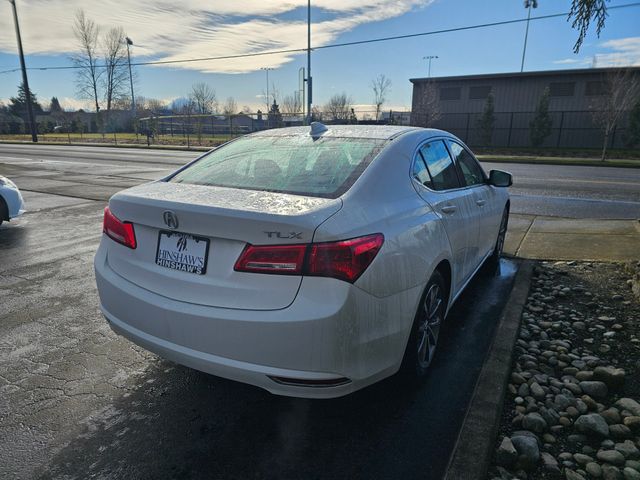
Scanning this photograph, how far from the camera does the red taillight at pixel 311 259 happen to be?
2.09m

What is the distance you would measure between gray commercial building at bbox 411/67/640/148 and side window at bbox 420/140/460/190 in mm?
32993

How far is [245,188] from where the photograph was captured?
2.73 m

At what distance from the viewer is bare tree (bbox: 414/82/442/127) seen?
3588cm

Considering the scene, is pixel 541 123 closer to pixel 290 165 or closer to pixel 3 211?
pixel 3 211

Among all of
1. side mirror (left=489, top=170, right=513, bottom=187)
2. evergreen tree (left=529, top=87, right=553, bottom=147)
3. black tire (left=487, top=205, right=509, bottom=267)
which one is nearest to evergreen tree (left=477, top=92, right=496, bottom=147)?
evergreen tree (left=529, top=87, right=553, bottom=147)

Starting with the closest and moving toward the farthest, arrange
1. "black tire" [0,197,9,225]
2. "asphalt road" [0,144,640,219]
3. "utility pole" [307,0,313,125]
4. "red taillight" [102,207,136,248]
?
"red taillight" [102,207,136,248], "black tire" [0,197,9,225], "asphalt road" [0,144,640,219], "utility pole" [307,0,313,125]

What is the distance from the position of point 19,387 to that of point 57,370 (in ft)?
0.80

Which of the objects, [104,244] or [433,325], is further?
[433,325]

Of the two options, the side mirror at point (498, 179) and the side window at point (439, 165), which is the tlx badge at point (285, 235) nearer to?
the side window at point (439, 165)

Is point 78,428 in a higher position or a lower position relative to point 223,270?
lower

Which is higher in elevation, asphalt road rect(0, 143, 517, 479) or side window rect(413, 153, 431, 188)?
side window rect(413, 153, 431, 188)

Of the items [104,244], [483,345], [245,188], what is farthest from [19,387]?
[483,345]

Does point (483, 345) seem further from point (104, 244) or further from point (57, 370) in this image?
point (57, 370)

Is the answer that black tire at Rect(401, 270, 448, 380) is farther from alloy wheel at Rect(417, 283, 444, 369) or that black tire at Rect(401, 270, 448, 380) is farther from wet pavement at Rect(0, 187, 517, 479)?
wet pavement at Rect(0, 187, 517, 479)
